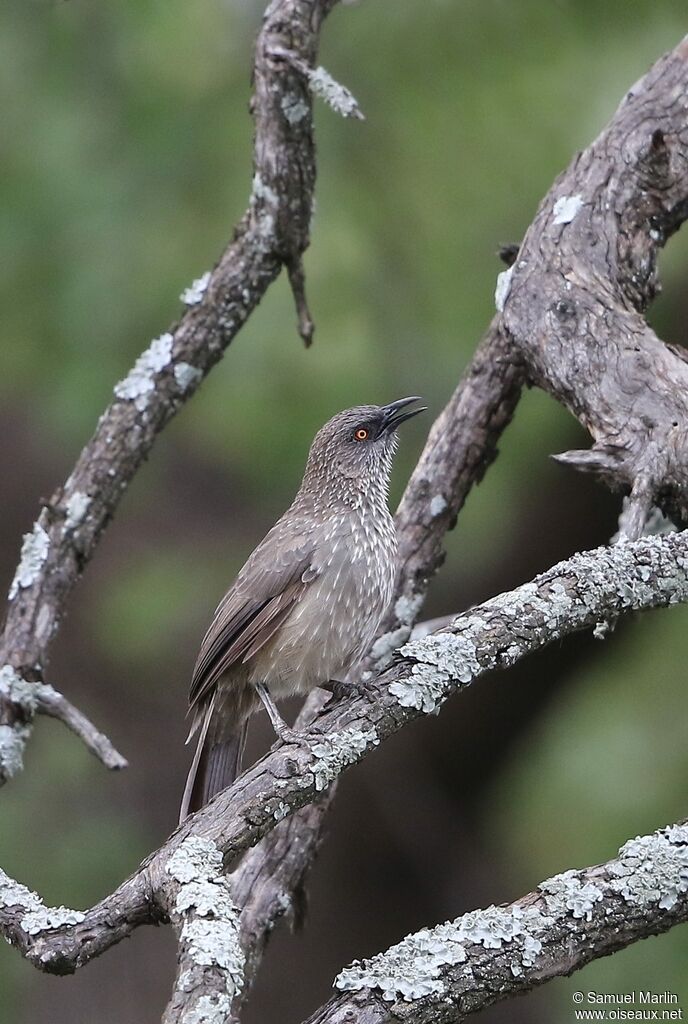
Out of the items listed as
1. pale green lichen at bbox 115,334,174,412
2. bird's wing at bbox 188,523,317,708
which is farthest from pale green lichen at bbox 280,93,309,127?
bird's wing at bbox 188,523,317,708

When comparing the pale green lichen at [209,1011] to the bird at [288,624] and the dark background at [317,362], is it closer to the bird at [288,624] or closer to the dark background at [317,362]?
the bird at [288,624]

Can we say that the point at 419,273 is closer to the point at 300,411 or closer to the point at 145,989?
the point at 300,411

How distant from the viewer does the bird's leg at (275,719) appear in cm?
328

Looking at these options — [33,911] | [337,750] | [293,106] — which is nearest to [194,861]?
[33,911]

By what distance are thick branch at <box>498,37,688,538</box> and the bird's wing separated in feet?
3.18

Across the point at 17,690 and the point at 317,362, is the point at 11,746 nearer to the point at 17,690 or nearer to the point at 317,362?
the point at 17,690

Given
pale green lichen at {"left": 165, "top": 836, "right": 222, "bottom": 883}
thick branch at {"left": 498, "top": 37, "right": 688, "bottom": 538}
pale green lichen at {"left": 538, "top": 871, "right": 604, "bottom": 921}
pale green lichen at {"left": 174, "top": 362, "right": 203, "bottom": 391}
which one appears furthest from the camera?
pale green lichen at {"left": 174, "top": 362, "right": 203, "bottom": 391}

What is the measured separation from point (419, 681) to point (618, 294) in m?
1.59

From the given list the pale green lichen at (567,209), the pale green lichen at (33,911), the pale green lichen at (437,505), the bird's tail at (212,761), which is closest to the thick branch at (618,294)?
the pale green lichen at (567,209)

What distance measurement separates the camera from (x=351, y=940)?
6219 millimetres

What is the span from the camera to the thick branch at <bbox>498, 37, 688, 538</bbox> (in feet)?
12.3

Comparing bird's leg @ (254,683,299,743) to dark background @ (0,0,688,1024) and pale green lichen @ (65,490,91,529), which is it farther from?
dark background @ (0,0,688,1024)

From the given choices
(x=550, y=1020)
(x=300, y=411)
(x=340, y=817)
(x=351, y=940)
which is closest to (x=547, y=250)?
(x=300, y=411)

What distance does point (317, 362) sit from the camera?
646 centimetres
